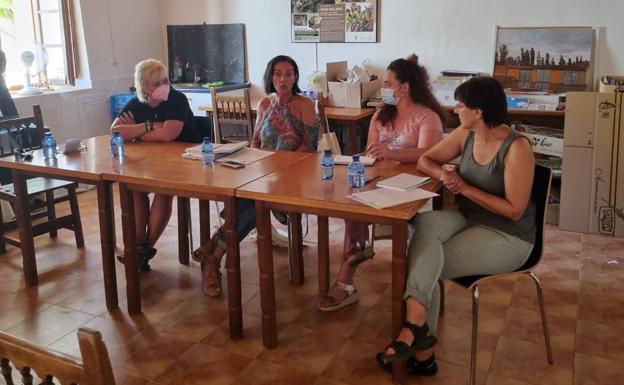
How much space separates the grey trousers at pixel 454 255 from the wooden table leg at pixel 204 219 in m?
1.42

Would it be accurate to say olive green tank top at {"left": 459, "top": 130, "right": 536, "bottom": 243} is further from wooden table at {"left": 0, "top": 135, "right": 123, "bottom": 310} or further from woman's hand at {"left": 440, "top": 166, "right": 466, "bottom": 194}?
wooden table at {"left": 0, "top": 135, "right": 123, "bottom": 310}

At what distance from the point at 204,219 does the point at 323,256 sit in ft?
2.54

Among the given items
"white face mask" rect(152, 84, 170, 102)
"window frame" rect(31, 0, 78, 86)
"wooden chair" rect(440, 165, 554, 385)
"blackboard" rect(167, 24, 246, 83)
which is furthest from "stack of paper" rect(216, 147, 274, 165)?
"window frame" rect(31, 0, 78, 86)

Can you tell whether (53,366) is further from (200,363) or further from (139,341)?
(139,341)

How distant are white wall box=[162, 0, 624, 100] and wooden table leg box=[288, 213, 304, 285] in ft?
7.32

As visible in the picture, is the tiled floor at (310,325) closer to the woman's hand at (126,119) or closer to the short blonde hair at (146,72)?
the woman's hand at (126,119)

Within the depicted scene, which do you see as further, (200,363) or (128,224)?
(128,224)

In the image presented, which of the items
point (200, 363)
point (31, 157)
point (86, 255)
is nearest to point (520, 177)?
point (200, 363)

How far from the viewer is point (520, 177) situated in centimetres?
216

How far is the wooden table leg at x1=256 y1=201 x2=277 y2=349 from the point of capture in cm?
235

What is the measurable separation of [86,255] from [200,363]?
152 centimetres

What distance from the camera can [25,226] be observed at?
307 centimetres

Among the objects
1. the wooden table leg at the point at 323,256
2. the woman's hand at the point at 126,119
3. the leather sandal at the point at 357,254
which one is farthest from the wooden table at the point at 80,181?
the leather sandal at the point at 357,254

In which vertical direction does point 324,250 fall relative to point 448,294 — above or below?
above
